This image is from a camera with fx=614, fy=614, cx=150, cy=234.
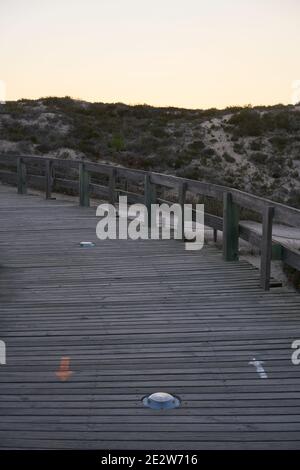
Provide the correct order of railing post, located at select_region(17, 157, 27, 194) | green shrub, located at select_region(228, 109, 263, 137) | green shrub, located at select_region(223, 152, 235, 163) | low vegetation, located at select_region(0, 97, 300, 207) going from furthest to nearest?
green shrub, located at select_region(228, 109, 263, 137), green shrub, located at select_region(223, 152, 235, 163), low vegetation, located at select_region(0, 97, 300, 207), railing post, located at select_region(17, 157, 27, 194)

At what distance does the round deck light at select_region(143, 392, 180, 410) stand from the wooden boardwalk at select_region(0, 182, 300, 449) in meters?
0.06

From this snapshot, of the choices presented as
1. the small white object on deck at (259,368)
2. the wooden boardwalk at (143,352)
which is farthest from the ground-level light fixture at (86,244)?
the small white object on deck at (259,368)

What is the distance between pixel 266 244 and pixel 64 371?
10.4 ft

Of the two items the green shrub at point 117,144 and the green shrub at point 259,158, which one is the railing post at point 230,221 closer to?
the green shrub at point 117,144

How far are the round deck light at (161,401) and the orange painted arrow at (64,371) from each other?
69 centimetres

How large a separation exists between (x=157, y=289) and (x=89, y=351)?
7.22 feet

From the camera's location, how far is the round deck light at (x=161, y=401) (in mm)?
3980

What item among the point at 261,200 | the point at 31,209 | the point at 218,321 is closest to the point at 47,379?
the point at 218,321

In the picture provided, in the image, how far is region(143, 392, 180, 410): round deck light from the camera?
3.98 meters

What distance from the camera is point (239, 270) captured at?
8062 millimetres

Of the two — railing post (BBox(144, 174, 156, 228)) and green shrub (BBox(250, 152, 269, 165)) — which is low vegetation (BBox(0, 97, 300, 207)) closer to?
green shrub (BBox(250, 152, 269, 165))

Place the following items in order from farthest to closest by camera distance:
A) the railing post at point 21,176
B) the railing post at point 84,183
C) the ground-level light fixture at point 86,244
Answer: the railing post at point 21,176 < the railing post at point 84,183 < the ground-level light fixture at point 86,244

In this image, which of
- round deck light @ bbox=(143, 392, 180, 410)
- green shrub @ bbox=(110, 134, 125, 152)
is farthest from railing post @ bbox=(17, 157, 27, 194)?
green shrub @ bbox=(110, 134, 125, 152)

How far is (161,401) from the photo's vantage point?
13.2 feet
